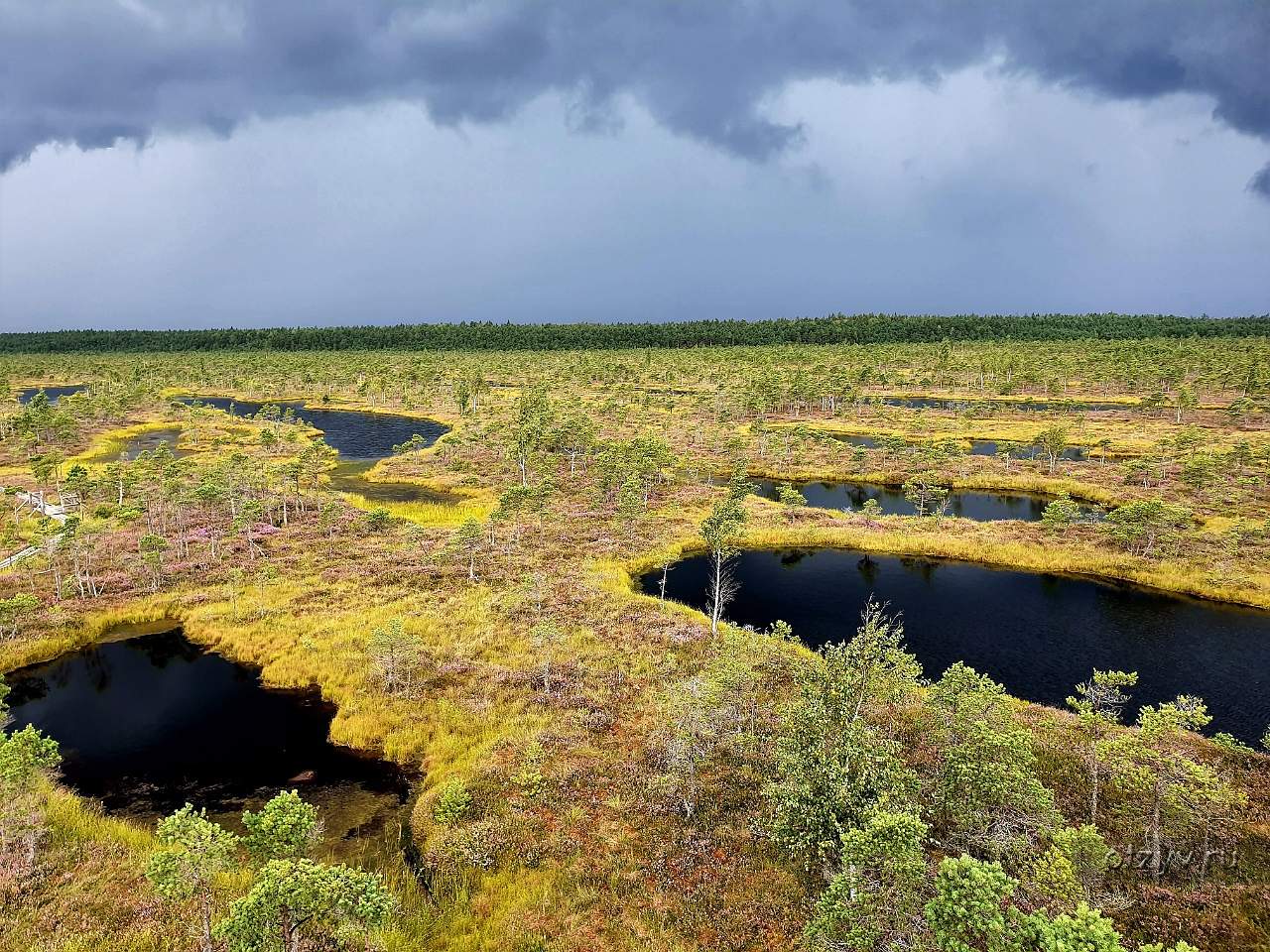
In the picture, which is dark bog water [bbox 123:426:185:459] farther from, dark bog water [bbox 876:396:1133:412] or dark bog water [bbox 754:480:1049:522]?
dark bog water [bbox 876:396:1133:412]

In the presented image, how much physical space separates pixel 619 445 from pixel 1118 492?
59.7m

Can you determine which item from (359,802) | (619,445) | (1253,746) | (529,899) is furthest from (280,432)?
(1253,746)

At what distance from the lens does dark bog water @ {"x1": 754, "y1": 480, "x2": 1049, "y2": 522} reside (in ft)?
236

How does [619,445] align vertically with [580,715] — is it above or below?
above

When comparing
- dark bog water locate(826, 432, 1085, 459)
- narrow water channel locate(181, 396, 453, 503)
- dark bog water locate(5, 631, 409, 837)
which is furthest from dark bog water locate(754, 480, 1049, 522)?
dark bog water locate(5, 631, 409, 837)

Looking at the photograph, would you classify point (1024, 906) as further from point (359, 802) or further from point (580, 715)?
point (359, 802)

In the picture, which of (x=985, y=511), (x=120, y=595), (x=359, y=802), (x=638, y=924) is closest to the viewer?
(x=638, y=924)

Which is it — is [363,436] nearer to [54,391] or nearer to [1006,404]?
[1006,404]

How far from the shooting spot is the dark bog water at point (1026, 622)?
38.1 meters

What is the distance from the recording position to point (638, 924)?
2078cm

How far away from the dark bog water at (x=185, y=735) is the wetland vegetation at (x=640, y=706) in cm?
24

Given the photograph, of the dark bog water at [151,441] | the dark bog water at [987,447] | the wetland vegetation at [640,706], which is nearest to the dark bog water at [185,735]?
the wetland vegetation at [640,706]

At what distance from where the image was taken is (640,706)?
3441cm

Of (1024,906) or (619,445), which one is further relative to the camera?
(619,445)
